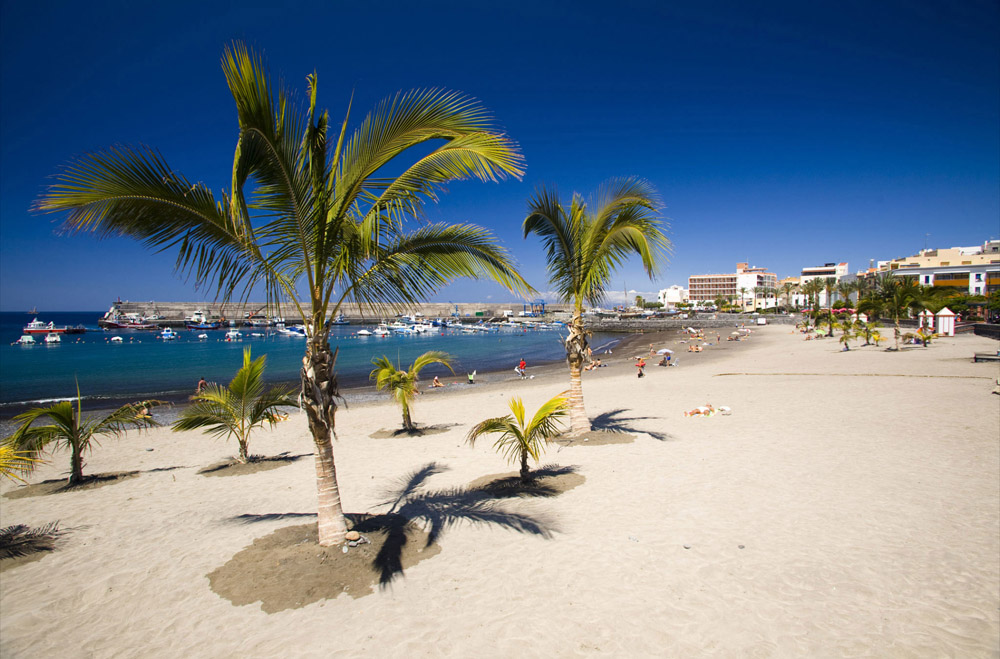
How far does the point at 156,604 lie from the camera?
162 inches

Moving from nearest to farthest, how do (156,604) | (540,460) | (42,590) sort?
(156,604)
(42,590)
(540,460)

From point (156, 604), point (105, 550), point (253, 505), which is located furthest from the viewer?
point (253, 505)

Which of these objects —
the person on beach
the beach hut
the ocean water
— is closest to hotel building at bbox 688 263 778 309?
the beach hut

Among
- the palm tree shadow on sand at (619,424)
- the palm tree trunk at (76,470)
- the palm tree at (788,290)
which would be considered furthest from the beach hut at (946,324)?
the palm tree at (788,290)

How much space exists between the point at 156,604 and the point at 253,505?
262 cm

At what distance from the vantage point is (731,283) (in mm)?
154125

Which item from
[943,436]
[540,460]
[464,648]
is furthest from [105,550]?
[943,436]

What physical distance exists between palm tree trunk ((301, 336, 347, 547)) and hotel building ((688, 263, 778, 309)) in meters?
151

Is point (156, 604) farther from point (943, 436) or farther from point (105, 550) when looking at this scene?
point (943, 436)

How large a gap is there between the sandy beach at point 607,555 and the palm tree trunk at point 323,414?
0.70 meters

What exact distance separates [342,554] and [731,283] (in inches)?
6710

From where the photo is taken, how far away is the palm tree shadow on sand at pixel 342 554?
402 cm

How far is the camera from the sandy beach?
11.4 ft

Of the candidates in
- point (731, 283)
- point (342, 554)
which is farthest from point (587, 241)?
point (731, 283)
